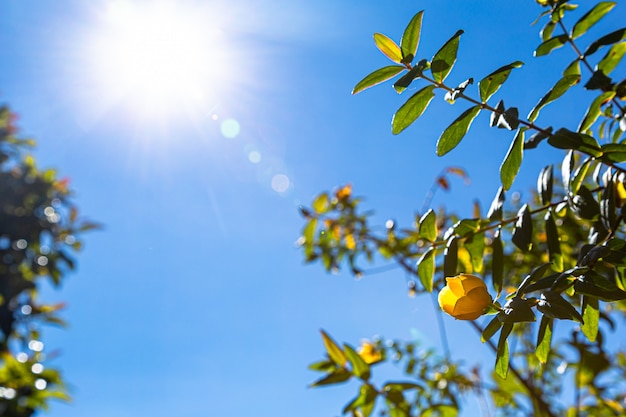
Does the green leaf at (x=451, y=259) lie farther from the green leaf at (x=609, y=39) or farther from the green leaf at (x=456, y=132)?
the green leaf at (x=609, y=39)

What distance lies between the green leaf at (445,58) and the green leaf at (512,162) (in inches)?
5.3

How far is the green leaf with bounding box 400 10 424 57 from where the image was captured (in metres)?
0.67

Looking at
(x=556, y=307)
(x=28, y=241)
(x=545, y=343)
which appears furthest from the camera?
(x=28, y=241)

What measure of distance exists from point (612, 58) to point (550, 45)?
0.11m

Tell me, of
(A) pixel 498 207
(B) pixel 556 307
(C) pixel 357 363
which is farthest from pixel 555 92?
(C) pixel 357 363

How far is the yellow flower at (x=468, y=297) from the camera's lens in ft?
1.73

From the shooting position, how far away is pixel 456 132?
67 centimetres

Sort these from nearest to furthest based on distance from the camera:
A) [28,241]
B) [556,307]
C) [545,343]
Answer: [556,307] < [545,343] < [28,241]

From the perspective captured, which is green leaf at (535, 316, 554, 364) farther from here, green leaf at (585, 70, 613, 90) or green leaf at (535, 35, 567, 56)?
green leaf at (535, 35, 567, 56)

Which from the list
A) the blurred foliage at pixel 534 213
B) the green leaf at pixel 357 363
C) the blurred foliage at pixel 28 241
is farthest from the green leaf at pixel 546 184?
the blurred foliage at pixel 28 241

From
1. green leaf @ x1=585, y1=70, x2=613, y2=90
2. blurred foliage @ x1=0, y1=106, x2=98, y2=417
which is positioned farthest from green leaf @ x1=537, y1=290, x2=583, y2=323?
blurred foliage @ x1=0, y1=106, x2=98, y2=417

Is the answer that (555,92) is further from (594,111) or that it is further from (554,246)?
(554,246)

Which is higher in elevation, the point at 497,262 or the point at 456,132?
the point at 456,132

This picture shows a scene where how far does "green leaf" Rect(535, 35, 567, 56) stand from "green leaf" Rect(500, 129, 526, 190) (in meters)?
0.25
